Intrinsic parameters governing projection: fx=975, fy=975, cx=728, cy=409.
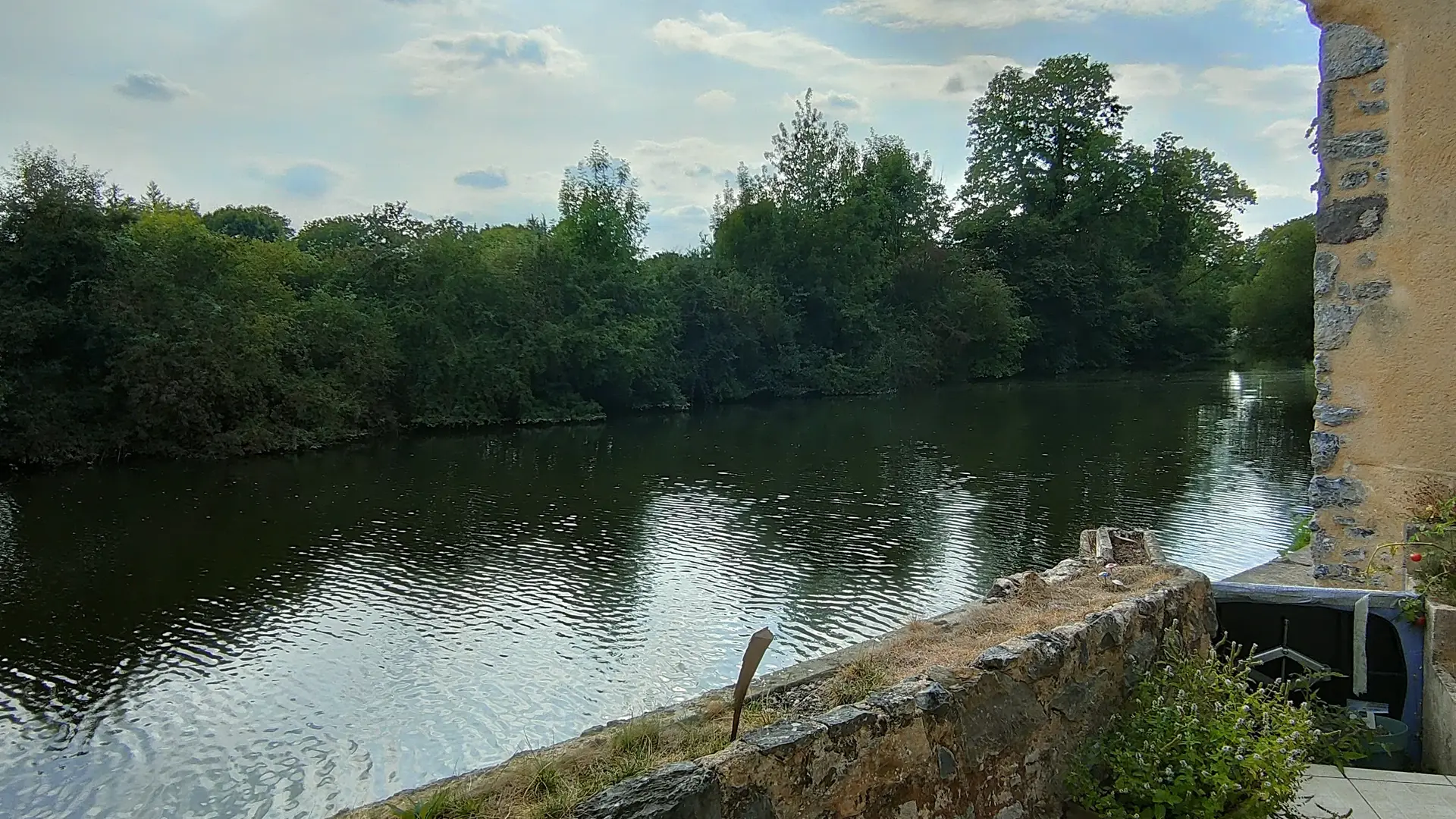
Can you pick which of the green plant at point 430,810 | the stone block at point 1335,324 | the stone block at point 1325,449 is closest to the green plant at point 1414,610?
the stone block at point 1325,449

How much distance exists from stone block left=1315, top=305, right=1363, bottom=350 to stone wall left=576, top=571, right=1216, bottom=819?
2.83 meters

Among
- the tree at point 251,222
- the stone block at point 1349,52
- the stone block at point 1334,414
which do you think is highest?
the tree at point 251,222

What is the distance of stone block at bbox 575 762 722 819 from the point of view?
6.79 feet

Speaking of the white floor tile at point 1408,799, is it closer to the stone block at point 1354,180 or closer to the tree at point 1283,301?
the stone block at point 1354,180

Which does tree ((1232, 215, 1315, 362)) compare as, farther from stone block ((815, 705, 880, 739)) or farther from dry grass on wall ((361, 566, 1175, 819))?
stone block ((815, 705, 880, 739))

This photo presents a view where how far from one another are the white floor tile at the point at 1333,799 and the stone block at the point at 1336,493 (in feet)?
9.06

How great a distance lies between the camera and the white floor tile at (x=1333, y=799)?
2949 mm

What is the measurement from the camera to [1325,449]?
18.0 ft

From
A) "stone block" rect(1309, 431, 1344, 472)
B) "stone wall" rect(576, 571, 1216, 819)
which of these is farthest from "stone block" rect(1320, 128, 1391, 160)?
"stone wall" rect(576, 571, 1216, 819)

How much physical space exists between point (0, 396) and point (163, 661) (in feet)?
40.1

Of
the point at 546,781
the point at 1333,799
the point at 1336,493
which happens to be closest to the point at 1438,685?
the point at 1333,799

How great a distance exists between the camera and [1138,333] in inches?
1806

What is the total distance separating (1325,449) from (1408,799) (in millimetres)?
2910

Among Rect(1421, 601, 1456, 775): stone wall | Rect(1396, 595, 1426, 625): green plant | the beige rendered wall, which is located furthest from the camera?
the beige rendered wall
